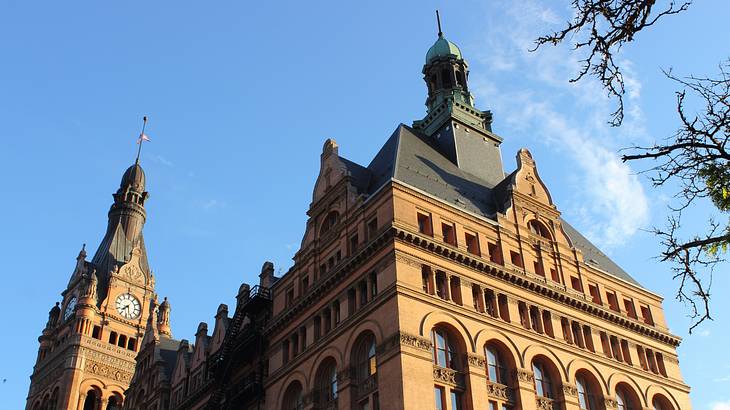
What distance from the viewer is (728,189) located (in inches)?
556

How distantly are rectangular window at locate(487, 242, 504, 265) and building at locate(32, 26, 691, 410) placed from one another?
0.07m

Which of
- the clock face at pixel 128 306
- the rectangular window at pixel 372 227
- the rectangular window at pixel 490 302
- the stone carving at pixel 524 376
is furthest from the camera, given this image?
the clock face at pixel 128 306

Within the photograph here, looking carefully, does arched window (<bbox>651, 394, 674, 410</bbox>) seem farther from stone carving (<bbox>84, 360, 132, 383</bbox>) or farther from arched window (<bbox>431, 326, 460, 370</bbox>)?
stone carving (<bbox>84, 360, 132, 383</bbox>)

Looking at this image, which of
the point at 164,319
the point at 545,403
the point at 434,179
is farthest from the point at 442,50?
the point at 164,319

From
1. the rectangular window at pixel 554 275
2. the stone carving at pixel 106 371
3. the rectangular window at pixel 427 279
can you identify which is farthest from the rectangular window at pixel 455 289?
the stone carving at pixel 106 371

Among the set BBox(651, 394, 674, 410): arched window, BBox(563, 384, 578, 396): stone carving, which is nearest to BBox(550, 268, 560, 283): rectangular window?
BBox(563, 384, 578, 396): stone carving

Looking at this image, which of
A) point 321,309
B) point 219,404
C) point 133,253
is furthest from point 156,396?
point 133,253

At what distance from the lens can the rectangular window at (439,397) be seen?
3925cm

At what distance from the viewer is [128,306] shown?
10338cm

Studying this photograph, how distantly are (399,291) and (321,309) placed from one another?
8.50 metres

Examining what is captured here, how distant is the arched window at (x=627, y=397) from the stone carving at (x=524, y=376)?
347 inches

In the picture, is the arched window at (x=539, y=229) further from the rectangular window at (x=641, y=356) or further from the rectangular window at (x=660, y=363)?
the rectangular window at (x=660, y=363)

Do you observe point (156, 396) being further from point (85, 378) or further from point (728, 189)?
point (728, 189)

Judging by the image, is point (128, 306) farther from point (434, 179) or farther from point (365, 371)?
point (365, 371)
